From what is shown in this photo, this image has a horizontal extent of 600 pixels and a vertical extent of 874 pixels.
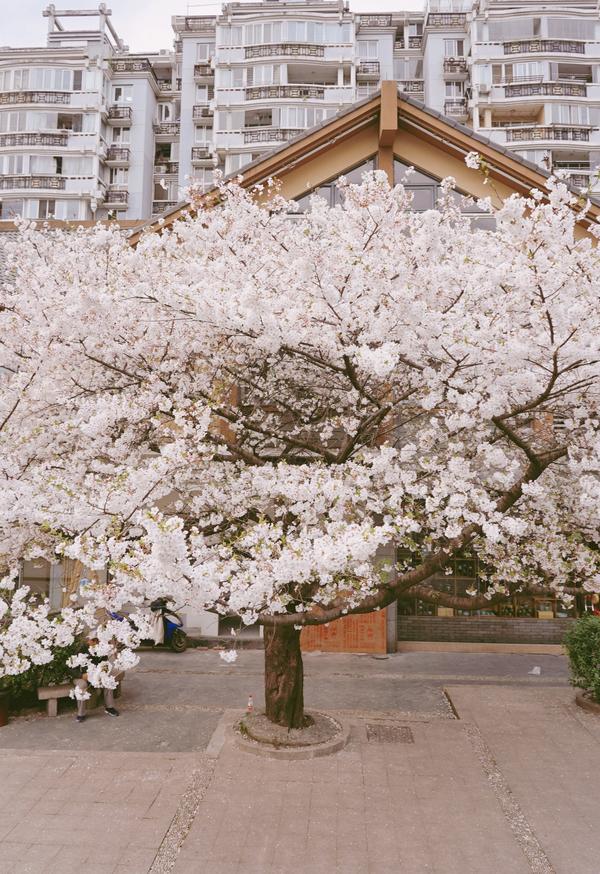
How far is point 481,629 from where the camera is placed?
17.6 m

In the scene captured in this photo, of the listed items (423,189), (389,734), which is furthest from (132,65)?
(389,734)

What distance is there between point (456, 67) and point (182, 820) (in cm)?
5473

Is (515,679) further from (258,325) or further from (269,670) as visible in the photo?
(258,325)

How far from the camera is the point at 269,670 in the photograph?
1084 centimetres

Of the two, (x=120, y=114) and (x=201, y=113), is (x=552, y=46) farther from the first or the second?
(x=120, y=114)

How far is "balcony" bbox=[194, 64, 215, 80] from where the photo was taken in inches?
2073

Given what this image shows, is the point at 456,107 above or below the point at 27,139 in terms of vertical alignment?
above

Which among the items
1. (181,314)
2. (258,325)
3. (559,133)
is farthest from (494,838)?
(559,133)

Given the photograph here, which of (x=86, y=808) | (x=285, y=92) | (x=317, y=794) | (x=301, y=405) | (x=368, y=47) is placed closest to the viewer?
(x=86, y=808)

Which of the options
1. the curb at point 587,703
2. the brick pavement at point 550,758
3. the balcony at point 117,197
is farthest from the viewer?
the balcony at point 117,197

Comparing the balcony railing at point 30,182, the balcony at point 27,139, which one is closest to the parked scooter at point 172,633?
the balcony railing at point 30,182

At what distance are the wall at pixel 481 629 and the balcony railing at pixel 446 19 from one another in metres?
49.7

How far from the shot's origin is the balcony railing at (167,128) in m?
54.5

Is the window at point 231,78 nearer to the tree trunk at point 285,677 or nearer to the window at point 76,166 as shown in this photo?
the window at point 76,166
